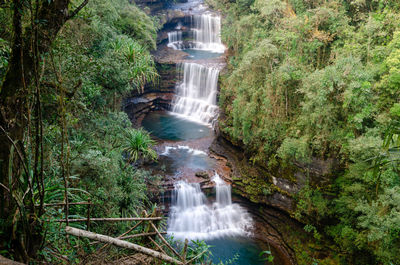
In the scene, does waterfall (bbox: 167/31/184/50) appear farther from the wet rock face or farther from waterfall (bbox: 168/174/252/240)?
waterfall (bbox: 168/174/252/240)

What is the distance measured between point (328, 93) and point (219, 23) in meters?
18.3

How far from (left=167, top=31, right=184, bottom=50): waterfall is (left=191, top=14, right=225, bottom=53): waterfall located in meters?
1.37

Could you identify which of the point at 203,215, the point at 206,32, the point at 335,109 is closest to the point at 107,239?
the point at 335,109

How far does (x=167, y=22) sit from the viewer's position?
84.8 feet

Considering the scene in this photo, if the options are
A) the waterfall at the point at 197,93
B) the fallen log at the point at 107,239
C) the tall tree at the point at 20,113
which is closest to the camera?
the tall tree at the point at 20,113

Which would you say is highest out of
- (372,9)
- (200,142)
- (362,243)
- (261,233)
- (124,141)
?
(372,9)

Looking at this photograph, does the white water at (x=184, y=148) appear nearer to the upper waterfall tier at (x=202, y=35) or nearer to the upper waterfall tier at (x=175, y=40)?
the upper waterfall tier at (x=202, y=35)

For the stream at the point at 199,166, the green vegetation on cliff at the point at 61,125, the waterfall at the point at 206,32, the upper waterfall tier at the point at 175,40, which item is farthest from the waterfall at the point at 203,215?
the upper waterfall tier at the point at 175,40

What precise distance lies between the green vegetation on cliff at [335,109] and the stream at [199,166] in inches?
92.6

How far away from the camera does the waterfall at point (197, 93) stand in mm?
19938

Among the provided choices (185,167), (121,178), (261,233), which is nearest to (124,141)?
(121,178)

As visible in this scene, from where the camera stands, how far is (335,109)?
30.8 ft

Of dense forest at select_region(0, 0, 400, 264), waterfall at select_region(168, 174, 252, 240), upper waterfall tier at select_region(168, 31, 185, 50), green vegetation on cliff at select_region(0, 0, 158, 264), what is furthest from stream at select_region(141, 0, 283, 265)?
green vegetation on cliff at select_region(0, 0, 158, 264)

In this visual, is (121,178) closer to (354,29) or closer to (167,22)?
(354,29)
